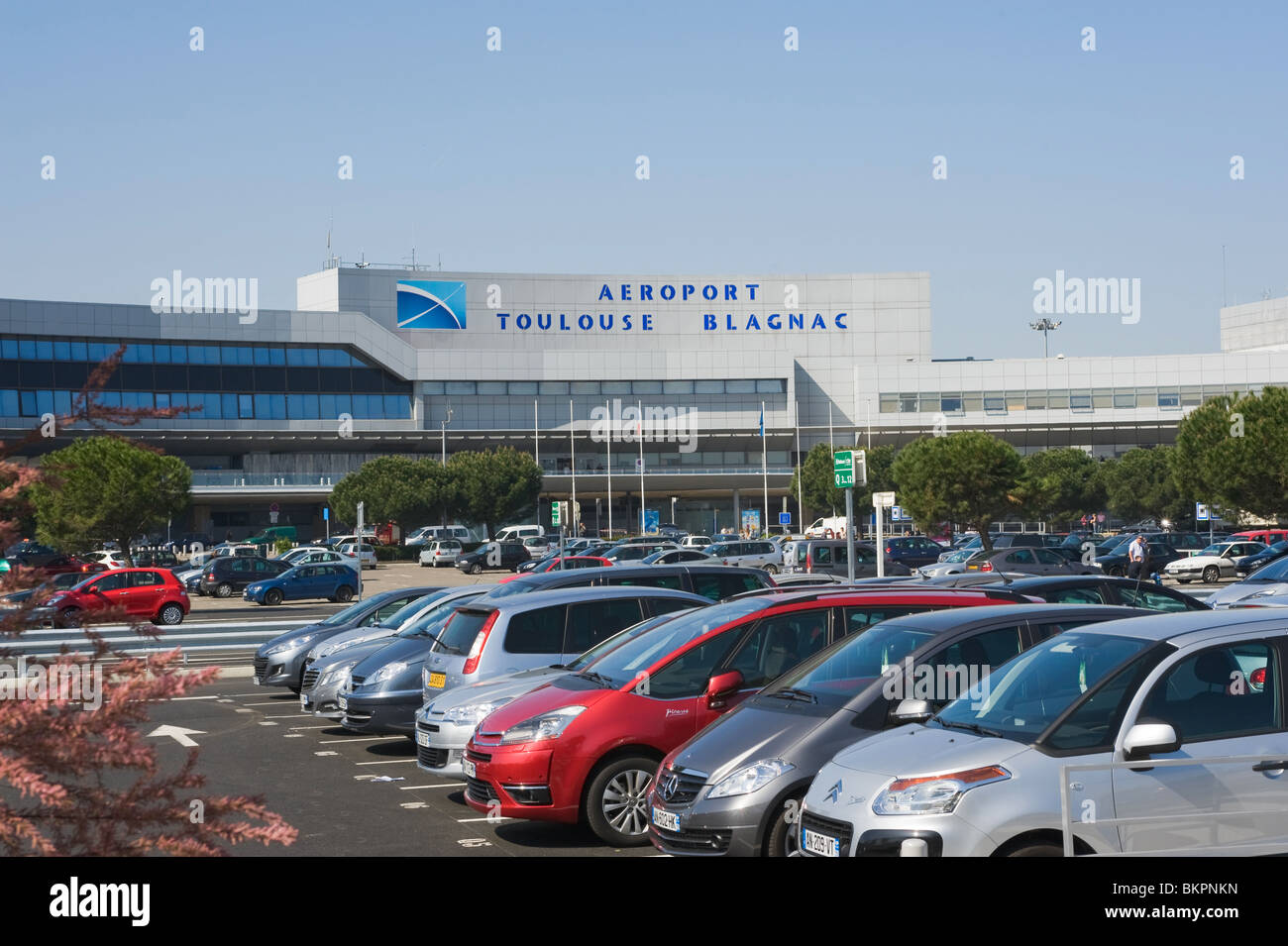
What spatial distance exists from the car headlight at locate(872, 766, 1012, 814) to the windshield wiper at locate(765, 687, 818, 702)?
189 centimetres

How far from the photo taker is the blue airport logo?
102 meters

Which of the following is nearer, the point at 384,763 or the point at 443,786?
the point at 443,786

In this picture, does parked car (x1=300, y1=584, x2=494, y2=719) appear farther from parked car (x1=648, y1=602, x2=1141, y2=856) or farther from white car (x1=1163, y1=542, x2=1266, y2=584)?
white car (x1=1163, y1=542, x2=1266, y2=584)

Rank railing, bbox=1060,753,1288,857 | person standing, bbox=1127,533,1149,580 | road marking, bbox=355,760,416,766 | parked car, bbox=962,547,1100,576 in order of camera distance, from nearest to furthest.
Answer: railing, bbox=1060,753,1288,857 < road marking, bbox=355,760,416,766 < person standing, bbox=1127,533,1149,580 < parked car, bbox=962,547,1100,576

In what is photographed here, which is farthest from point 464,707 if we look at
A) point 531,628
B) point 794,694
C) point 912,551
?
point 912,551

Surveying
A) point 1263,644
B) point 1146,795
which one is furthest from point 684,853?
point 1263,644

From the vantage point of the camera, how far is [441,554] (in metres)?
65.4

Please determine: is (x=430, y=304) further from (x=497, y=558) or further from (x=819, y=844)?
(x=819, y=844)

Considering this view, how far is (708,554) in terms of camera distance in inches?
1687

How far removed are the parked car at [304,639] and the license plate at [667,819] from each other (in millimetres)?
10820

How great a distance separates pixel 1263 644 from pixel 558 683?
5.36m

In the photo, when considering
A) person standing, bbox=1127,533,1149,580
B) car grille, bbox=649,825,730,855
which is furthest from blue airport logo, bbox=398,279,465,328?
car grille, bbox=649,825,730,855

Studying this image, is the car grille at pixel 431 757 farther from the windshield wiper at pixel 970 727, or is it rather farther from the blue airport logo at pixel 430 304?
the blue airport logo at pixel 430 304

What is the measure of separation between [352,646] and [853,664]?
9448 mm
